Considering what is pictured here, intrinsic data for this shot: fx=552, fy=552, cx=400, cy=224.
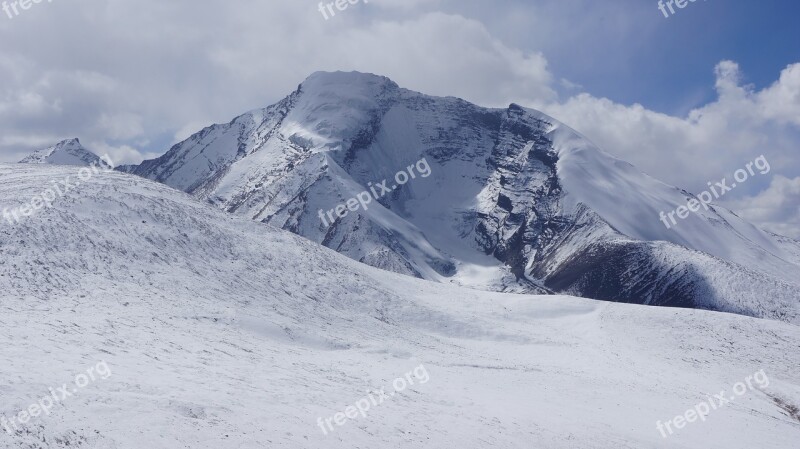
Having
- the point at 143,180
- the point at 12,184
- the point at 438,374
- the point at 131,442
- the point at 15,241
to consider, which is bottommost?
the point at 131,442

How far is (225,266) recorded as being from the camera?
41.1 m

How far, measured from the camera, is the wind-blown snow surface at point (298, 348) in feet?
60.1

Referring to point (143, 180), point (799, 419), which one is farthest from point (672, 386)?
point (143, 180)

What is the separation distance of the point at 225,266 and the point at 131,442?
26789 millimetres

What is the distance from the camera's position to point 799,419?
3606 centimetres

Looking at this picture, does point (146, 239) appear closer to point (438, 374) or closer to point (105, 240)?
point (105, 240)

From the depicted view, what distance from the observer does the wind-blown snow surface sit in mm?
18312

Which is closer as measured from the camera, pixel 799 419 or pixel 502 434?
pixel 502 434

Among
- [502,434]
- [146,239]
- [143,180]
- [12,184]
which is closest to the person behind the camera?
[502,434]

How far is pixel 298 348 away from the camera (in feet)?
104

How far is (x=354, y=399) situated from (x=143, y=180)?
132 feet

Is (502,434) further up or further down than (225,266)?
further down

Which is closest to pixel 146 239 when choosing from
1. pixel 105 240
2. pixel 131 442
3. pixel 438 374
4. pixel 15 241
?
pixel 105 240

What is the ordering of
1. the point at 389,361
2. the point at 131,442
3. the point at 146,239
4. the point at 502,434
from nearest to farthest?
1. the point at 131,442
2. the point at 502,434
3. the point at 389,361
4. the point at 146,239
